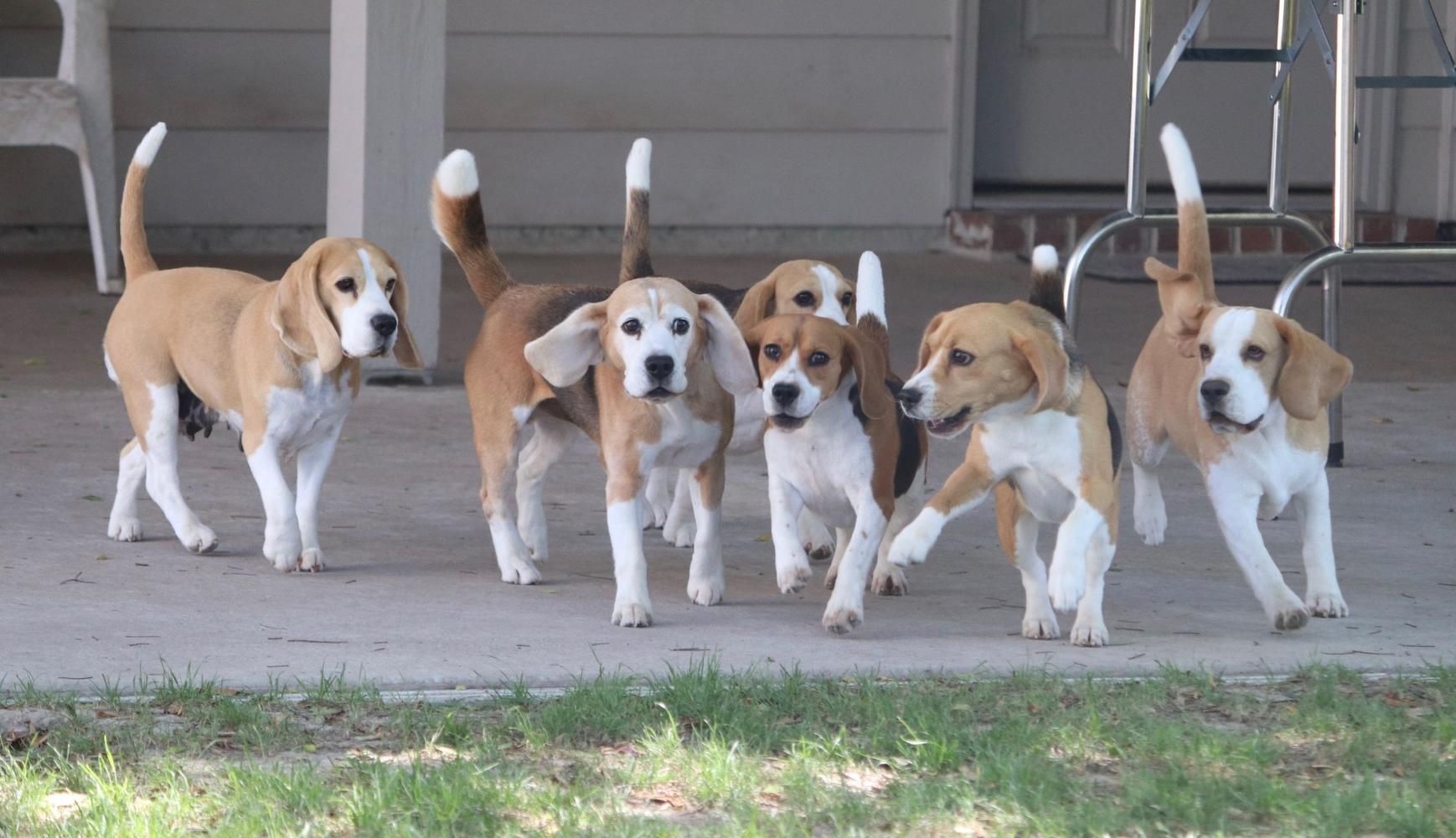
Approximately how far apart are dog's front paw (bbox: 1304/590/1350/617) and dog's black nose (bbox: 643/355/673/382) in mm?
1646

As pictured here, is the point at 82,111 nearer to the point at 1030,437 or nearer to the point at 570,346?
the point at 570,346

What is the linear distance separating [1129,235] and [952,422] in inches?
306

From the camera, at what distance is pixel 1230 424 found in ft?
13.5

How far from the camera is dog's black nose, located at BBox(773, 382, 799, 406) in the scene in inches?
160

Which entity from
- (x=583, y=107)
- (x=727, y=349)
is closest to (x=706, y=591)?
(x=727, y=349)

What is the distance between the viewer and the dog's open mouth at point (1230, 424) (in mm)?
4094

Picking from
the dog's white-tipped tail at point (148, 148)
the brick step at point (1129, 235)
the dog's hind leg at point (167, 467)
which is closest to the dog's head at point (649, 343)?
the dog's hind leg at point (167, 467)

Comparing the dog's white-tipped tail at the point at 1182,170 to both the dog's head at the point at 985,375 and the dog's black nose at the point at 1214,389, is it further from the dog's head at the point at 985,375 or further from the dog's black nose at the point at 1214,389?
the dog's head at the point at 985,375

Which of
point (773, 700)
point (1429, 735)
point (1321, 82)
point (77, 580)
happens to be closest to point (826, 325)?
point (773, 700)

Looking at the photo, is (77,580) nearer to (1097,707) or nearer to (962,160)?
(1097,707)

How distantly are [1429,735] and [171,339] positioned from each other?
3.28 m

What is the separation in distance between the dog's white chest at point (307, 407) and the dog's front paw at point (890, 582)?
1.46m

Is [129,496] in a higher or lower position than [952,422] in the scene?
lower

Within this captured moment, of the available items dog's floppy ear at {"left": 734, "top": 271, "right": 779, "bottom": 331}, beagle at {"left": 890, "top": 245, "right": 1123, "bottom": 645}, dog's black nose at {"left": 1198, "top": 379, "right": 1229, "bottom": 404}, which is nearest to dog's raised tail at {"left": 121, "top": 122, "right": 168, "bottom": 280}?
dog's floppy ear at {"left": 734, "top": 271, "right": 779, "bottom": 331}
